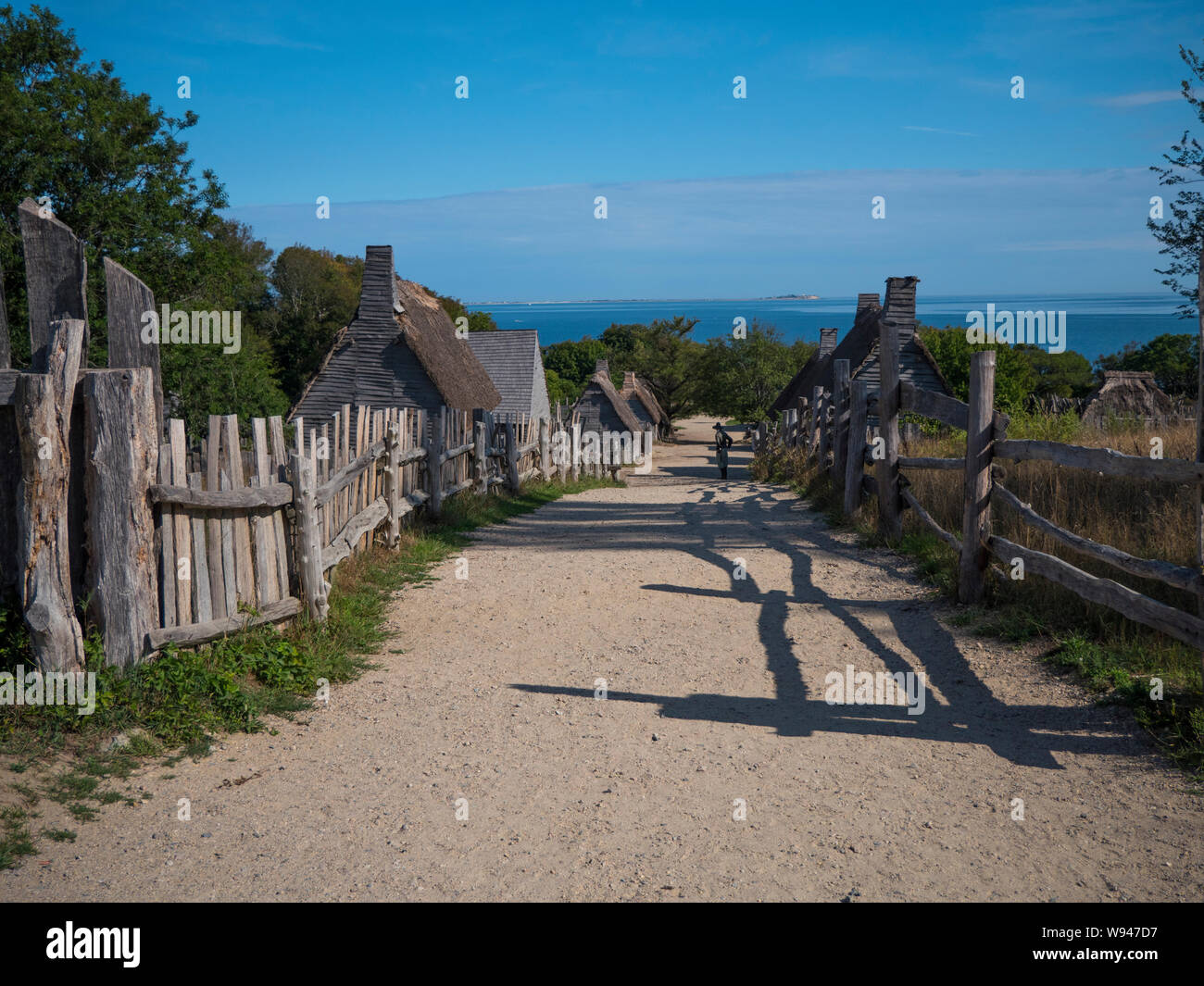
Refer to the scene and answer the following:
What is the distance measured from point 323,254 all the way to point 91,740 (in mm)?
68973

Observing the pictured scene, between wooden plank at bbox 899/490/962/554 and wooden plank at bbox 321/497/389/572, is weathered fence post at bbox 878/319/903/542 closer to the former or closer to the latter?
wooden plank at bbox 899/490/962/554

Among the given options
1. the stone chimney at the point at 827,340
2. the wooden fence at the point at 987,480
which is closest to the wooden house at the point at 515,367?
the stone chimney at the point at 827,340

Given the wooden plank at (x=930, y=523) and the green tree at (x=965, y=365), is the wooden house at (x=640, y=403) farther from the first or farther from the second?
the wooden plank at (x=930, y=523)

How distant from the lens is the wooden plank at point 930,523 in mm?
7971

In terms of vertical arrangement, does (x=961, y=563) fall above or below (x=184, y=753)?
above

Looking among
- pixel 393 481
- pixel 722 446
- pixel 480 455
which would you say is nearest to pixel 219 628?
pixel 393 481

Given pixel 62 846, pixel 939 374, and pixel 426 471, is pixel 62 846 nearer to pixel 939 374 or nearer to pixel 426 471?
pixel 426 471

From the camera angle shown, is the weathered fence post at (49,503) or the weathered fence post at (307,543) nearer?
the weathered fence post at (49,503)

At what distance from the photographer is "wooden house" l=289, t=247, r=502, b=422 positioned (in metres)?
24.1

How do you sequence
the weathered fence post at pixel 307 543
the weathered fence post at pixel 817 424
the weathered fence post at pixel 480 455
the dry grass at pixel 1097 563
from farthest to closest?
the weathered fence post at pixel 817 424
the weathered fence post at pixel 480 455
the weathered fence post at pixel 307 543
the dry grass at pixel 1097 563

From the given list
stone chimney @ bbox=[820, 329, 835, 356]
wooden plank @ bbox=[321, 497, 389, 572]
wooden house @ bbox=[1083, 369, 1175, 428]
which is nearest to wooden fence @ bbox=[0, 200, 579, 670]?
wooden plank @ bbox=[321, 497, 389, 572]

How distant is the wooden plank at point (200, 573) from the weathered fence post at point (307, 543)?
3.28 feet

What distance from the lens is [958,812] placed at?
4.15 m
